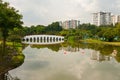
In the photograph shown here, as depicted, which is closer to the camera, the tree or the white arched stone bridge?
the tree

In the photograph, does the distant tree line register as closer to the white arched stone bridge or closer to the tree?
the white arched stone bridge

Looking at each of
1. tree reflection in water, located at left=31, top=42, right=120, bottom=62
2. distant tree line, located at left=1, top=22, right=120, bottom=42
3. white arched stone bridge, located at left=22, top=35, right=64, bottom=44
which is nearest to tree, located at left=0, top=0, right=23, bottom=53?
tree reflection in water, located at left=31, top=42, right=120, bottom=62

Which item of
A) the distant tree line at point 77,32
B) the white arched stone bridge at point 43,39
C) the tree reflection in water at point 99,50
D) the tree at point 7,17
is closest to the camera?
the tree at point 7,17

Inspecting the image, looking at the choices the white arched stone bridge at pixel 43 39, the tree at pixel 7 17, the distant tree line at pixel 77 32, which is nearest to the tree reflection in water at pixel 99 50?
the distant tree line at pixel 77 32

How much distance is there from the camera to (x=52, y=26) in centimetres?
13225

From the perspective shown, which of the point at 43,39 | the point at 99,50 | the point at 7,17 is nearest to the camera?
A: the point at 7,17

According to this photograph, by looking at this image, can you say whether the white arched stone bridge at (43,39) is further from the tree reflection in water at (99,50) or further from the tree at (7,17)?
the tree at (7,17)

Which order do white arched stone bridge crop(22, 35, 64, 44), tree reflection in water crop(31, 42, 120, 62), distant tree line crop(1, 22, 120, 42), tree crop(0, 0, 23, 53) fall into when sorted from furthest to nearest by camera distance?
1. white arched stone bridge crop(22, 35, 64, 44)
2. distant tree line crop(1, 22, 120, 42)
3. tree reflection in water crop(31, 42, 120, 62)
4. tree crop(0, 0, 23, 53)

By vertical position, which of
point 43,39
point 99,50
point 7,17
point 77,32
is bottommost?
point 99,50

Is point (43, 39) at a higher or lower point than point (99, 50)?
higher

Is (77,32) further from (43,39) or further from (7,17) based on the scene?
(7,17)

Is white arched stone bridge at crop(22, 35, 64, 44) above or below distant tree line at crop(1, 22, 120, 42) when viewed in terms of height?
below

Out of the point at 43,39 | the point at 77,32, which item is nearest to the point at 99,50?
the point at 77,32

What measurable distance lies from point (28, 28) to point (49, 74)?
9317 centimetres
